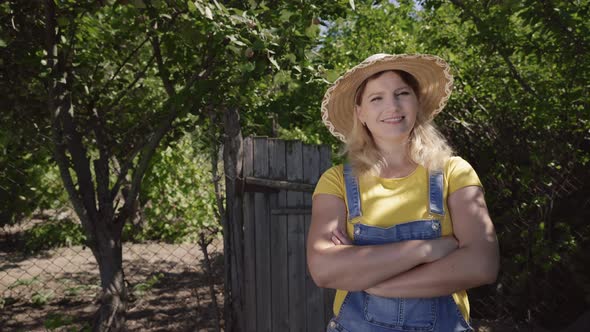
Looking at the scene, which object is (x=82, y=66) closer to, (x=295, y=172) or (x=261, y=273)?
(x=295, y=172)

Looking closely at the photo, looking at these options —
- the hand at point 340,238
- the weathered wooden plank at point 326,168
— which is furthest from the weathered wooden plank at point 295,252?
the hand at point 340,238

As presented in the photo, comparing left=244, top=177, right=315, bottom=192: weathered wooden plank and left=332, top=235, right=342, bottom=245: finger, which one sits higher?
left=244, top=177, right=315, bottom=192: weathered wooden plank

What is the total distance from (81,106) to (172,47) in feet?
3.61

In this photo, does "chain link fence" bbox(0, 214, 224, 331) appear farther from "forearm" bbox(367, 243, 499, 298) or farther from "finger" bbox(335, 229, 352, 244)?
"forearm" bbox(367, 243, 499, 298)

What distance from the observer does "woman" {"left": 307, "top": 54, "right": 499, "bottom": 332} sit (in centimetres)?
164

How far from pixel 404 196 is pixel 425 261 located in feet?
0.77

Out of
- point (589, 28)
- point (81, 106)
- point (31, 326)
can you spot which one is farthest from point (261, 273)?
point (589, 28)

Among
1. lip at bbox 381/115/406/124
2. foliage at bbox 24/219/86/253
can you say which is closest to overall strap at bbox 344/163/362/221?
lip at bbox 381/115/406/124

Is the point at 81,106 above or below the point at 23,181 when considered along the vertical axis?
above

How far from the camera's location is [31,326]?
4.99 metres

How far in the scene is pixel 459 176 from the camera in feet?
5.77

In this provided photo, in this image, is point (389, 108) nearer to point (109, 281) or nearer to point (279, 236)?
point (279, 236)

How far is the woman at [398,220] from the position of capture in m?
1.64

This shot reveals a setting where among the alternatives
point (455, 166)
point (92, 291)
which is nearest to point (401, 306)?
point (455, 166)
